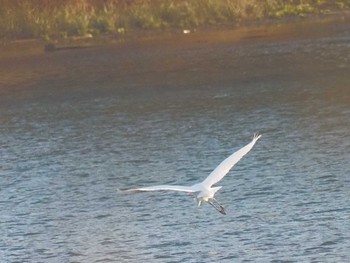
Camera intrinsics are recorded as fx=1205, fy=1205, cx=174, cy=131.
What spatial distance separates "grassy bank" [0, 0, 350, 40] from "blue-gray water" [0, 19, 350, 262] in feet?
17.2

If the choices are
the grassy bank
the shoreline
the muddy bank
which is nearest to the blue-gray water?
the muddy bank

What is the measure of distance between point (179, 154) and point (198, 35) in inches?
703

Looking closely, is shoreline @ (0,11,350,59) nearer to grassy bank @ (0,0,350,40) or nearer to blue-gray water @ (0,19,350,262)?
grassy bank @ (0,0,350,40)

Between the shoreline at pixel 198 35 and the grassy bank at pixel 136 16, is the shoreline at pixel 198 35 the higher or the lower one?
the lower one

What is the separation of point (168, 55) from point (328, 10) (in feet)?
26.1

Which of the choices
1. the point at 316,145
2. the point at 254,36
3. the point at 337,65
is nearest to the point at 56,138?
the point at 316,145

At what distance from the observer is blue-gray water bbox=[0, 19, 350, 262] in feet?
44.2

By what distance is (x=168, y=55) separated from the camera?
32344 mm

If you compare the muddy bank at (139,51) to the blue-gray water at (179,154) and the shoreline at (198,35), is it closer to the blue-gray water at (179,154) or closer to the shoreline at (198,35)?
the shoreline at (198,35)

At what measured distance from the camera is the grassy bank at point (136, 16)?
Result: 3775 cm

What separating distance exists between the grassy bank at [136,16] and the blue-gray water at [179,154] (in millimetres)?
5248

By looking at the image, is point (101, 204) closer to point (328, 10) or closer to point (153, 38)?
point (153, 38)

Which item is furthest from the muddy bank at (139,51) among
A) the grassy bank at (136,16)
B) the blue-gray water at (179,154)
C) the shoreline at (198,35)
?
the grassy bank at (136,16)

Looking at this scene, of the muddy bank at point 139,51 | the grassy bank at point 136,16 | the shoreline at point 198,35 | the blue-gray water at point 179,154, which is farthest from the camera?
the grassy bank at point 136,16
